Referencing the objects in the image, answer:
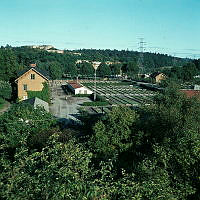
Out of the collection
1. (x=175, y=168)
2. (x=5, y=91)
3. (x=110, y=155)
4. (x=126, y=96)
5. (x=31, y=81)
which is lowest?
(x=126, y=96)

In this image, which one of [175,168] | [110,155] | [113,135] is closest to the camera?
[175,168]

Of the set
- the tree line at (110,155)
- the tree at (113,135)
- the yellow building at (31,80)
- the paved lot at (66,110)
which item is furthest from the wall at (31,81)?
the tree at (113,135)

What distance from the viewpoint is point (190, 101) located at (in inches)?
683

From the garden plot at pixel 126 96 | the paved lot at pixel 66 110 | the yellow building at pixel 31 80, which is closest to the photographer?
the paved lot at pixel 66 110

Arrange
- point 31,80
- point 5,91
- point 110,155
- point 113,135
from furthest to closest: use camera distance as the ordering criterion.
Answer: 1. point 5,91
2. point 31,80
3. point 113,135
4. point 110,155

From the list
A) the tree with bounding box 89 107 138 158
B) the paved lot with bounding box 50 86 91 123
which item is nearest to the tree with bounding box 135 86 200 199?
the tree with bounding box 89 107 138 158

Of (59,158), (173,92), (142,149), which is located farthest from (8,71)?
(59,158)

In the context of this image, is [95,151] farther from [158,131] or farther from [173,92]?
[173,92]

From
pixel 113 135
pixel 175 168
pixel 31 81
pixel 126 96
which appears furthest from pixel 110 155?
pixel 126 96

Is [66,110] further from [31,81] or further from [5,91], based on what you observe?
[5,91]

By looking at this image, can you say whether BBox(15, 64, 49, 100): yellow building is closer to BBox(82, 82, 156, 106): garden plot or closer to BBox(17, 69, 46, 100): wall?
BBox(17, 69, 46, 100): wall

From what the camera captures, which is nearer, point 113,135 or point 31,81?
point 113,135

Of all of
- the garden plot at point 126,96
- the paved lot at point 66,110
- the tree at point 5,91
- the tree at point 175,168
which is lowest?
the paved lot at point 66,110

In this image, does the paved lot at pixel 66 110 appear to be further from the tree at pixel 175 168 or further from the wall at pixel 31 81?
the tree at pixel 175 168
